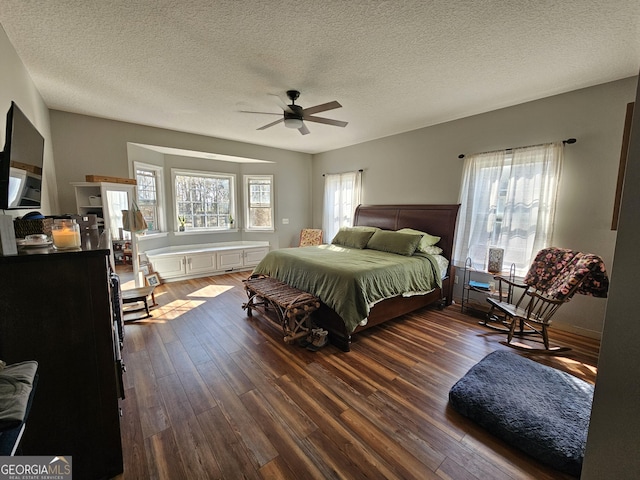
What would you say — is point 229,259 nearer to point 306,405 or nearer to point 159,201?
point 159,201

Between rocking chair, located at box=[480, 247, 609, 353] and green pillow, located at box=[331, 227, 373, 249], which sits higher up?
green pillow, located at box=[331, 227, 373, 249]

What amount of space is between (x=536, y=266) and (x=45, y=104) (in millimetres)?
6252

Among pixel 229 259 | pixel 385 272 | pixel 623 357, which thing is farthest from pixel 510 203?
pixel 229 259

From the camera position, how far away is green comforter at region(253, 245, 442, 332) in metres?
2.61

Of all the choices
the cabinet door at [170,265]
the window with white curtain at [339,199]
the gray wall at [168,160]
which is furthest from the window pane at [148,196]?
the window with white curtain at [339,199]

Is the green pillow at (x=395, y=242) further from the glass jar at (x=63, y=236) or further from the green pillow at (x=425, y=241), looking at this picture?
the glass jar at (x=63, y=236)

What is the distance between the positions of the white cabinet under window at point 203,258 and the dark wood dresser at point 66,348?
3760 mm

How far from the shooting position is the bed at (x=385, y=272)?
2652mm

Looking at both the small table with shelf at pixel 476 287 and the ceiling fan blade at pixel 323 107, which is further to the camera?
the small table with shelf at pixel 476 287

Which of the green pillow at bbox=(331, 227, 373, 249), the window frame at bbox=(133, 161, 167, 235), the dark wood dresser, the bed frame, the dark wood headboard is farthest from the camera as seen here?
the window frame at bbox=(133, 161, 167, 235)

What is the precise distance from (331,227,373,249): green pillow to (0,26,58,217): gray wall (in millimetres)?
3768

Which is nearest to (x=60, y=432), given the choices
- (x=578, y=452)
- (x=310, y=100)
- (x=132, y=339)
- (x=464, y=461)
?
(x=132, y=339)

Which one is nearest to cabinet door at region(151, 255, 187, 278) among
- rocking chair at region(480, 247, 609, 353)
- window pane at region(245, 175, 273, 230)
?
window pane at region(245, 175, 273, 230)

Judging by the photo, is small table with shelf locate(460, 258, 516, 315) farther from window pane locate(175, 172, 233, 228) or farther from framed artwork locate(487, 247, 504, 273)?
window pane locate(175, 172, 233, 228)
